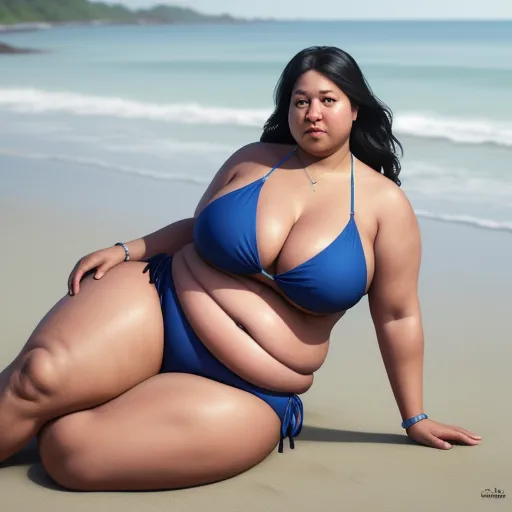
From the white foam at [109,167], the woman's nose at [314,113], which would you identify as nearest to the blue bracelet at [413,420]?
the woman's nose at [314,113]

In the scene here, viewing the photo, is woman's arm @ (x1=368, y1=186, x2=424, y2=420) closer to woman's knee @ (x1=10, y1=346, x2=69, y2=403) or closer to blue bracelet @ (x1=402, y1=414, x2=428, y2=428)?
blue bracelet @ (x1=402, y1=414, x2=428, y2=428)

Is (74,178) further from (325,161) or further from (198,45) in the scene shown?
(198,45)

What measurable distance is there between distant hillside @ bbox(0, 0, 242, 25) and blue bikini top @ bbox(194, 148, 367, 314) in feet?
196

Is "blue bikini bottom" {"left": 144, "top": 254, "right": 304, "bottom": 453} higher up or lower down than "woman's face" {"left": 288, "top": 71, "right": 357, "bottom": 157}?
lower down

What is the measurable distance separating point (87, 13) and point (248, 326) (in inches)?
2687

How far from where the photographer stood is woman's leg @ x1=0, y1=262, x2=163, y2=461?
371 cm

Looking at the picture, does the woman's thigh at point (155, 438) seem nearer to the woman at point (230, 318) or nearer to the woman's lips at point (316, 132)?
the woman at point (230, 318)

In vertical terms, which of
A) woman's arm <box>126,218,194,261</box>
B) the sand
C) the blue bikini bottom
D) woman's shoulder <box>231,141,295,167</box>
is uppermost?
woman's shoulder <box>231,141,295,167</box>

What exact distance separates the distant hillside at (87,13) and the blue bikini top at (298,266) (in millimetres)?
59844

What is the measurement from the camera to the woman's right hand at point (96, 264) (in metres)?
4.01

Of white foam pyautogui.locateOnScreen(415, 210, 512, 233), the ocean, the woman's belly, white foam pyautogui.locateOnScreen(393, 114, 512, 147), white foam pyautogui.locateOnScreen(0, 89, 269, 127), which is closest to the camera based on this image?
the woman's belly

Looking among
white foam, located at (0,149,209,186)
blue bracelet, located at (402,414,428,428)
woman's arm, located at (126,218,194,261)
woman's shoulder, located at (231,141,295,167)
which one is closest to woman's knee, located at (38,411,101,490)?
woman's arm, located at (126,218,194,261)

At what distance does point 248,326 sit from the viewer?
382 cm

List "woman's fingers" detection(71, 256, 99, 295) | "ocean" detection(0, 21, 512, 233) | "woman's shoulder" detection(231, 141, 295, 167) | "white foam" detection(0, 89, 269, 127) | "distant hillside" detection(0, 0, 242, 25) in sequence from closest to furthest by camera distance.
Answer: "woman's fingers" detection(71, 256, 99, 295), "woman's shoulder" detection(231, 141, 295, 167), "ocean" detection(0, 21, 512, 233), "white foam" detection(0, 89, 269, 127), "distant hillside" detection(0, 0, 242, 25)
